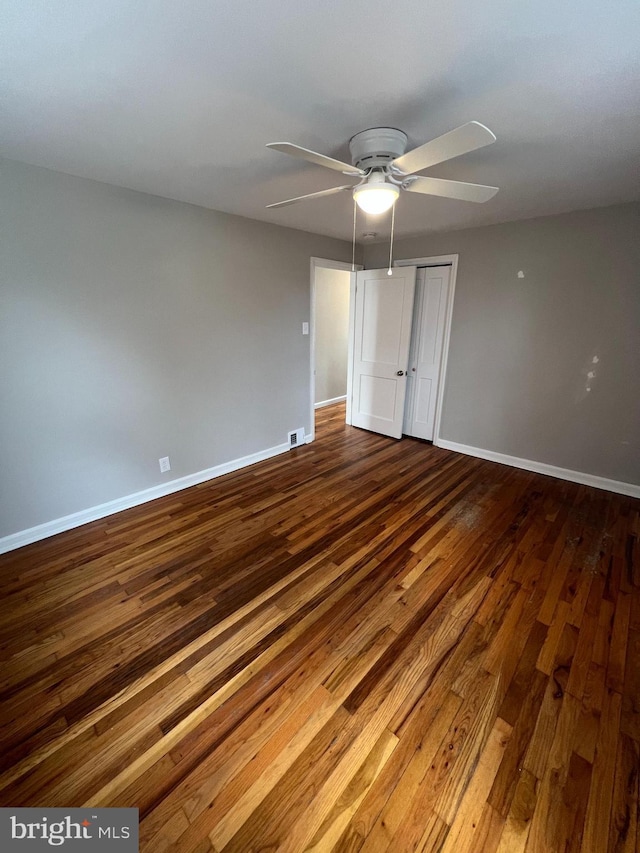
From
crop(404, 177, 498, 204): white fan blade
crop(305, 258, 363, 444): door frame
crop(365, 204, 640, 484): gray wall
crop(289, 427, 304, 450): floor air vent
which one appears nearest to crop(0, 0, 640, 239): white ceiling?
crop(404, 177, 498, 204): white fan blade

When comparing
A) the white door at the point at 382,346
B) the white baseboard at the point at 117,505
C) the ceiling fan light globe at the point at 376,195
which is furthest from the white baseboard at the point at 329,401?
the ceiling fan light globe at the point at 376,195

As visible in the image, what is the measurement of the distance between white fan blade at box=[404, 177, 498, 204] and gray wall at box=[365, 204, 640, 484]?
1.92 metres

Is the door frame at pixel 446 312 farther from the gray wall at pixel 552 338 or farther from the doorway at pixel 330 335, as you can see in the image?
the doorway at pixel 330 335

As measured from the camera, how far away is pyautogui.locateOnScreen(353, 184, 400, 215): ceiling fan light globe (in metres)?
1.65

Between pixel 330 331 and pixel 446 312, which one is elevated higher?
pixel 446 312

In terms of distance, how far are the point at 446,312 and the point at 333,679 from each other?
12.0ft

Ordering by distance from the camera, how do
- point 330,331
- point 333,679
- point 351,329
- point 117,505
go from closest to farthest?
point 333,679
point 117,505
point 351,329
point 330,331

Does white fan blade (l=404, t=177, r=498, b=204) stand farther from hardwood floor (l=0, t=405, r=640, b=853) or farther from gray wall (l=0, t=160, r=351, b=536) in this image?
hardwood floor (l=0, t=405, r=640, b=853)

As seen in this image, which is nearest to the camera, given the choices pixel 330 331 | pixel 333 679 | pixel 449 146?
pixel 449 146

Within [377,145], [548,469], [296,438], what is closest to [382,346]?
[296,438]

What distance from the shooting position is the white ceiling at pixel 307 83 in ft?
3.41

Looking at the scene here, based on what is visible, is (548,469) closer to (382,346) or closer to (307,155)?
(382,346)

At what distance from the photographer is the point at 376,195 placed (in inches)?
66.0

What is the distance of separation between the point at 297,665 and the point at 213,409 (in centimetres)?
232
